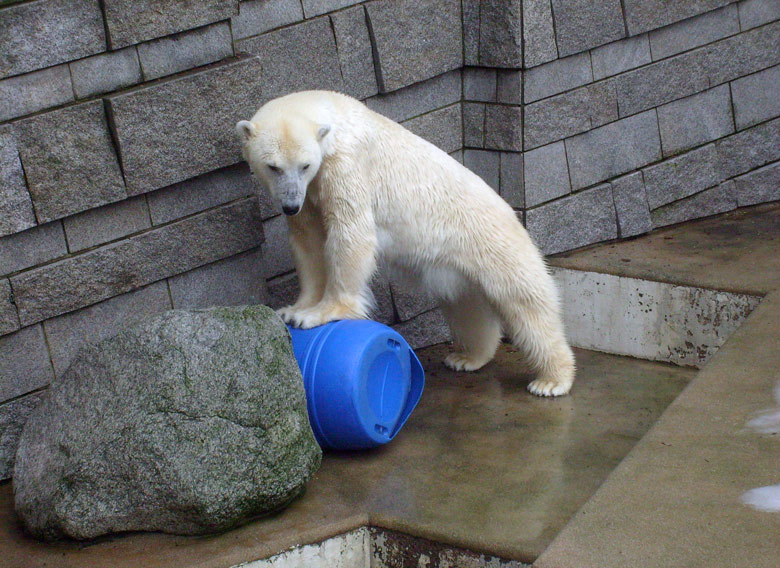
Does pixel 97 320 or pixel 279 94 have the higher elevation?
pixel 279 94

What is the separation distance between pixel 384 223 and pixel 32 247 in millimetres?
1303

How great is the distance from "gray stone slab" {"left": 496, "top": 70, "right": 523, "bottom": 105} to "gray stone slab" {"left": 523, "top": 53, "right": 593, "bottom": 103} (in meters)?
0.03

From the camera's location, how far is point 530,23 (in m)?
4.53

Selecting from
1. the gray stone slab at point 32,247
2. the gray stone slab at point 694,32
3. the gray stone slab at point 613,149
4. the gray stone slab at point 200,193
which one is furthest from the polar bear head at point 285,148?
the gray stone slab at point 694,32

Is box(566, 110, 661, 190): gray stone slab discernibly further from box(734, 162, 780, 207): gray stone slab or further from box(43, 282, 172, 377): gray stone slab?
box(43, 282, 172, 377): gray stone slab

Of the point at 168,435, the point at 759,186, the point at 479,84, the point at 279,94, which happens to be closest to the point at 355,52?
the point at 279,94

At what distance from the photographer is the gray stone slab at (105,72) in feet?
10.5

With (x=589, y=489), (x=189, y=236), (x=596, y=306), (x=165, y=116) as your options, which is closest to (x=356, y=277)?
(x=189, y=236)

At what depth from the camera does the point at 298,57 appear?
158 inches

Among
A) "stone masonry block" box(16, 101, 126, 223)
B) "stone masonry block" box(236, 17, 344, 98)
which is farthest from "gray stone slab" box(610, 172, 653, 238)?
"stone masonry block" box(16, 101, 126, 223)

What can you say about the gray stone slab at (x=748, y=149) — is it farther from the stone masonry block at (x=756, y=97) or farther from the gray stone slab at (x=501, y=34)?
the gray stone slab at (x=501, y=34)

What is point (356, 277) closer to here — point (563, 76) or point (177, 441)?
point (177, 441)

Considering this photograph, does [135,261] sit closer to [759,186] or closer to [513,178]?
[513,178]

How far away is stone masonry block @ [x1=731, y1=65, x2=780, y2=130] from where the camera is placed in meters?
5.60
